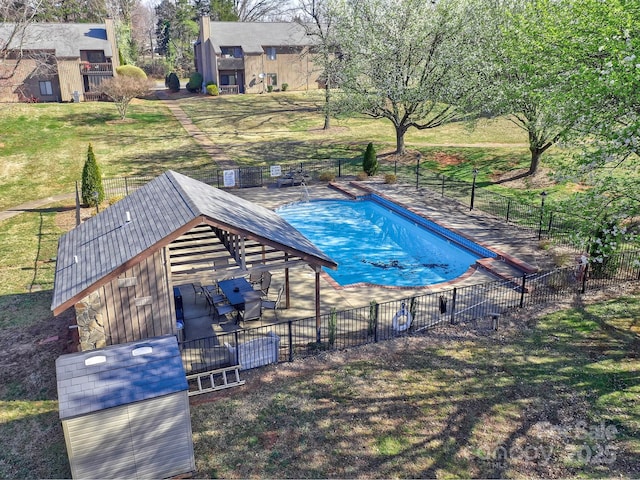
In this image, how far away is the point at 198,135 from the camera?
46562mm

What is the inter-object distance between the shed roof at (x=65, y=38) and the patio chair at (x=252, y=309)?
4848 centimetres

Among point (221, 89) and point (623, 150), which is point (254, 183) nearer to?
point (623, 150)

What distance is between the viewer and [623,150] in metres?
12.6

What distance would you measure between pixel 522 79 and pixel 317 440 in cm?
2514

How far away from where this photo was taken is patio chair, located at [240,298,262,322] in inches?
635

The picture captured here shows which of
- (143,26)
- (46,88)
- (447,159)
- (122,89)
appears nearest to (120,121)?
(122,89)

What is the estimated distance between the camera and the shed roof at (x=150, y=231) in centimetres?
1279

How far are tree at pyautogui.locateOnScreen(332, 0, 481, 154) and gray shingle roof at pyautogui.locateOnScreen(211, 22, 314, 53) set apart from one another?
28363 mm

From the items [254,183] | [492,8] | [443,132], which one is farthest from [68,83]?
[492,8]

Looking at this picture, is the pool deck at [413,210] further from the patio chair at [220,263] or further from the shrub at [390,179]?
the patio chair at [220,263]

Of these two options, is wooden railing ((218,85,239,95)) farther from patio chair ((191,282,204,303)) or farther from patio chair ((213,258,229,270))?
patio chair ((213,258,229,270))

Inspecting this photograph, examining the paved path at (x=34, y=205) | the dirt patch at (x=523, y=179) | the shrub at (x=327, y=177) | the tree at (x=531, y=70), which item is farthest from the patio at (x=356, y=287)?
the paved path at (x=34, y=205)

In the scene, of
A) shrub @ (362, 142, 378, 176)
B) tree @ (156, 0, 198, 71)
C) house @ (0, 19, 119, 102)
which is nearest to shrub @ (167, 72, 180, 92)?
house @ (0, 19, 119, 102)

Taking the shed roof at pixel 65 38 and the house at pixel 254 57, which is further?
the house at pixel 254 57
